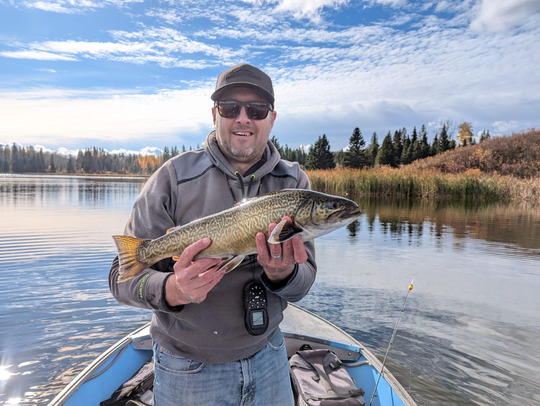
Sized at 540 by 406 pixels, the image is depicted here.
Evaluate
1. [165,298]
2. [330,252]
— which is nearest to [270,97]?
[165,298]

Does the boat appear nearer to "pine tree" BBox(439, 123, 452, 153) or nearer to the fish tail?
the fish tail

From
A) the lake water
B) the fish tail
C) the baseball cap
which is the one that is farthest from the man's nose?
the lake water

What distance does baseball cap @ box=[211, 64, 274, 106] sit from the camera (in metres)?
2.61

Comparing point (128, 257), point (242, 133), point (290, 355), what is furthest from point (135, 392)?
point (242, 133)

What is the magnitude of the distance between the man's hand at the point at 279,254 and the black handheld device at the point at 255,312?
180mm

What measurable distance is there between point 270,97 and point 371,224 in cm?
1786

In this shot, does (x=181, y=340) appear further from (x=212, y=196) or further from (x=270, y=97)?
(x=270, y=97)

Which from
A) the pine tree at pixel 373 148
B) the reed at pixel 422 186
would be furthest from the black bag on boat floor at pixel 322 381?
the pine tree at pixel 373 148

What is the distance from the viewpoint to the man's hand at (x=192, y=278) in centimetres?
209

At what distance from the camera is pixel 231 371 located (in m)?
Result: 2.40

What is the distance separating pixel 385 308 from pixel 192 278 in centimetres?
700

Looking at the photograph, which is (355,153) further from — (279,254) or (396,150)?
(279,254)

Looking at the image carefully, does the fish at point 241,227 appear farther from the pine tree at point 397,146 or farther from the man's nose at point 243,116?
the pine tree at point 397,146

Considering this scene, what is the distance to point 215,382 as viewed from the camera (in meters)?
2.37
